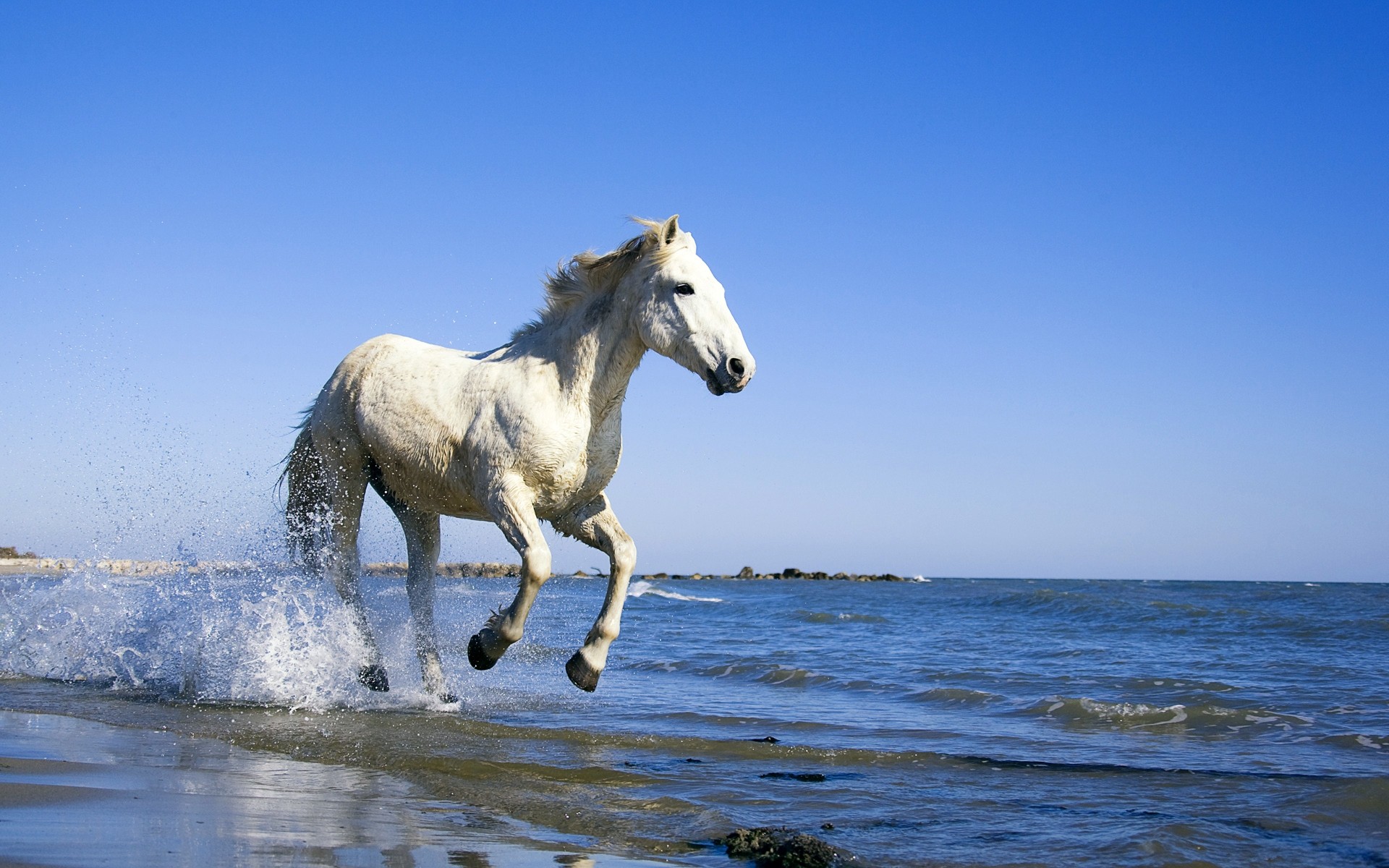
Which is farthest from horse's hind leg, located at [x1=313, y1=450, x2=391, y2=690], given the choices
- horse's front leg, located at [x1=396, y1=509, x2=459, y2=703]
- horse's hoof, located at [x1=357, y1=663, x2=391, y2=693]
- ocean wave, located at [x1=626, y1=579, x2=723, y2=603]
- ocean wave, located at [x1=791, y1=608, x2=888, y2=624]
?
ocean wave, located at [x1=626, y1=579, x2=723, y2=603]

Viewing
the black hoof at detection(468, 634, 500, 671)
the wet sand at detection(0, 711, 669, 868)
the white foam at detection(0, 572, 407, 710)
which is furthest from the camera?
the white foam at detection(0, 572, 407, 710)

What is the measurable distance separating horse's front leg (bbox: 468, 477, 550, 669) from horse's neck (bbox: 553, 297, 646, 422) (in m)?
0.58

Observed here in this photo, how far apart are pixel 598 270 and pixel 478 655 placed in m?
2.15

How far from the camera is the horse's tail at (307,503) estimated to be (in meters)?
6.95

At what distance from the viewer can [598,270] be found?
599 cm

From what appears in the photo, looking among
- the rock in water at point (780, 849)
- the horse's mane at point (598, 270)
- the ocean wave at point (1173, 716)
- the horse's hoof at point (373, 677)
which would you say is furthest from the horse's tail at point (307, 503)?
the ocean wave at point (1173, 716)

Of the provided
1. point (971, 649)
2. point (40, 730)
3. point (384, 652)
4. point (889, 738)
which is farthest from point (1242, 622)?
point (40, 730)

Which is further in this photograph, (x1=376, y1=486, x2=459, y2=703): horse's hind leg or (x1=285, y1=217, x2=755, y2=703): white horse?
(x1=376, y1=486, x2=459, y2=703): horse's hind leg

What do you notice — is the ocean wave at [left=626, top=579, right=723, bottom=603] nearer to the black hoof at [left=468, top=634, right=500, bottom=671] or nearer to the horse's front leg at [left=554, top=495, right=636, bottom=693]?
the horse's front leg at [left=554, top=495, right=636, bottom=693]

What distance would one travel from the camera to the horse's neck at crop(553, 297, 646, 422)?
A: 226 inches

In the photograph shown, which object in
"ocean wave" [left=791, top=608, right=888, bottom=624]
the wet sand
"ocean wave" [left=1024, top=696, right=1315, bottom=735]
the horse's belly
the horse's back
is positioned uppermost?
the horse's back

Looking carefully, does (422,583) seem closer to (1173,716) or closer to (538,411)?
(538,411)

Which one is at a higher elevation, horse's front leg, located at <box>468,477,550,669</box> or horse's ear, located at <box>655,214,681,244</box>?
horse's ear, located at <box>655,214,681,244</box>

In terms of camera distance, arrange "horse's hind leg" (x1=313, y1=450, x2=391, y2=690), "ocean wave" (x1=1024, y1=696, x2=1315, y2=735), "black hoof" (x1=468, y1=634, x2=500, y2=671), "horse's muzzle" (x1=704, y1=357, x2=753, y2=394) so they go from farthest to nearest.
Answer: "ocean wave" (x1=1024, y1=696, x2=1315, y2=735), "horse's hind leg" (x1=313, y1=450, x2=391, y2=690), "black hoof" (x1=468, y1=634, x2=500, y2=671), "horse's muzzle" (x1=704, y1=357, x2=753, y2=394)
